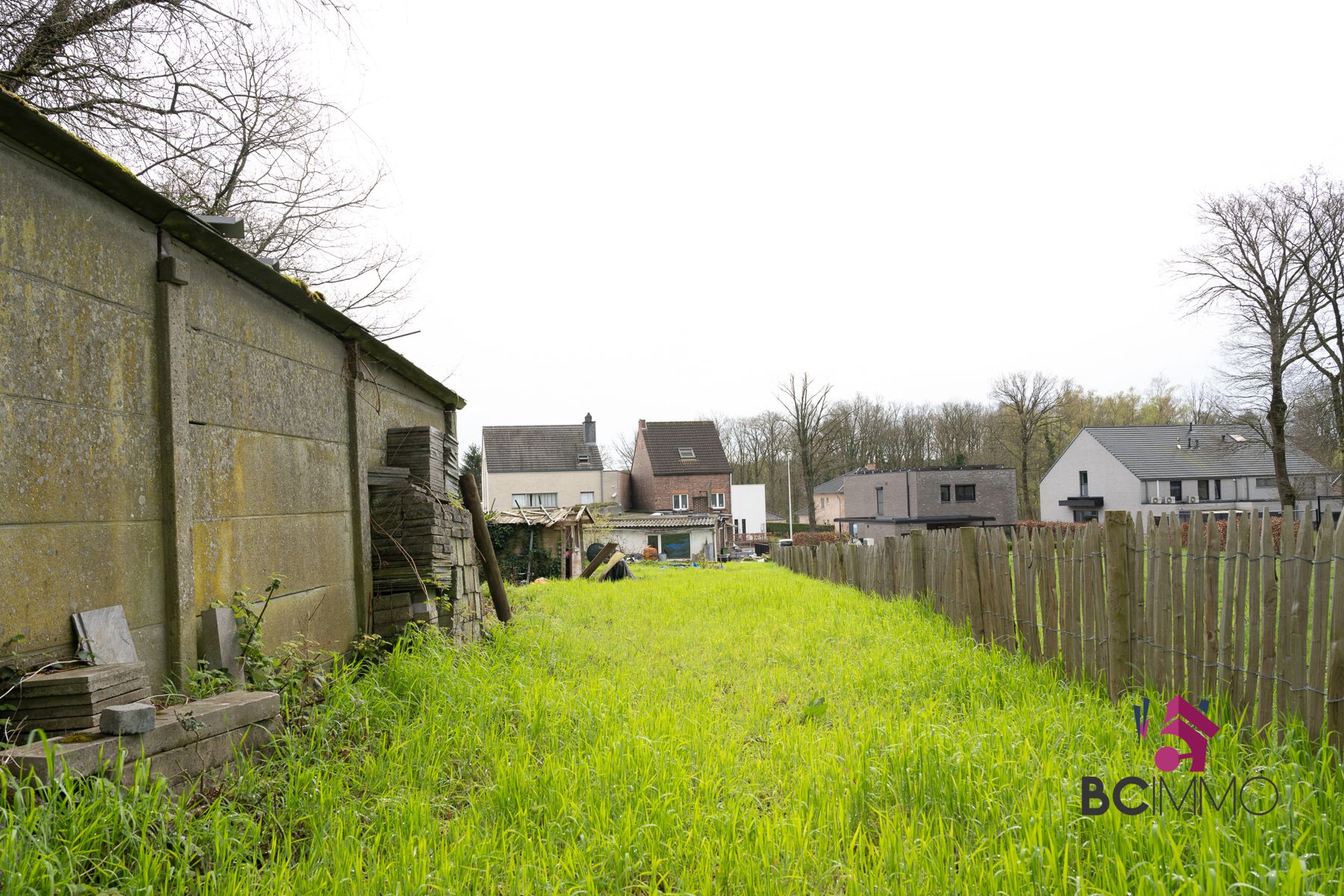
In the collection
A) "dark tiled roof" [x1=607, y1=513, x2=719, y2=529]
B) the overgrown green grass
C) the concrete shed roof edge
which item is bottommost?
"dark tiled roof" [x1=607, y1=513, x2=719, y2=529]

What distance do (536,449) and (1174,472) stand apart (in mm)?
39632

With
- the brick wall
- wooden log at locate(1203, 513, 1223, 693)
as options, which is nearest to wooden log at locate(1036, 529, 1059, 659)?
wooden log at locate(1203, 513, 1223, 693)

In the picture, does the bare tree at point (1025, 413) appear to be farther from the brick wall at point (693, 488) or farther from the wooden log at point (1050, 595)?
the wooden log at point (1050, 595)

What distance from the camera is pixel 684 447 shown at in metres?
55.8

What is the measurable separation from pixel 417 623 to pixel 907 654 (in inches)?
168

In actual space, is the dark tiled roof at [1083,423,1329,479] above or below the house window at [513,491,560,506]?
above

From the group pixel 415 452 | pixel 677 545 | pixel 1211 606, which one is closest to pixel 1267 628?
pixel 1211 606

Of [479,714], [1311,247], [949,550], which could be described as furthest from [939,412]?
[479,714]

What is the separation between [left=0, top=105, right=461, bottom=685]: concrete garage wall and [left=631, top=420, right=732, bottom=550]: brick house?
47.1 meters

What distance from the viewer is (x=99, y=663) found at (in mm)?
3518

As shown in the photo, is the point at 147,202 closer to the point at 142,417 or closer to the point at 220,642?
the point at 142,417

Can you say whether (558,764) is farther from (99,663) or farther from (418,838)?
Result: (99,663)

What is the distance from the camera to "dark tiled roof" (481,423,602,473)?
2026 inches

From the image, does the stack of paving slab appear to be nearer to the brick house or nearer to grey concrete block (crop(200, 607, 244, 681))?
grey concrete block (crop(200, 607, 244, 681))
